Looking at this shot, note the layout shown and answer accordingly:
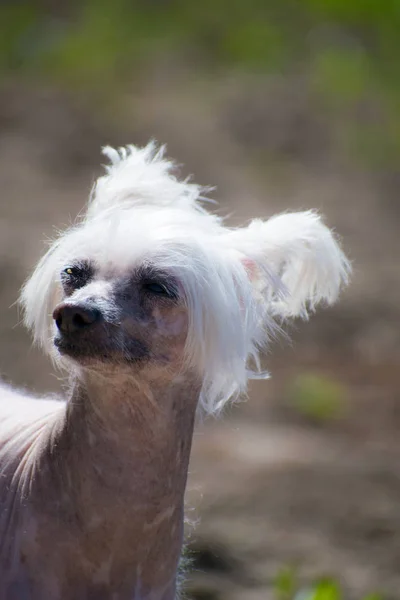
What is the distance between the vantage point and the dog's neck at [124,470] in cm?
296

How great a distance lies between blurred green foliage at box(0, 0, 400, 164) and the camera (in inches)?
425

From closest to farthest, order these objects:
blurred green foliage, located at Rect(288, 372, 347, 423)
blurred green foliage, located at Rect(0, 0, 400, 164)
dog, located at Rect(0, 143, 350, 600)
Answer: dog, located at Rect(0, 143, 350, 600) → blurred green foliage, located at Rect(288, 372, 347, 423) → blurred green foliage, located at Rect(0, 0, 400, 164)

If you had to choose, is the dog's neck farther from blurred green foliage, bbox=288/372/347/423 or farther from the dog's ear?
blurred green foliage, bbox=288/372/347/423

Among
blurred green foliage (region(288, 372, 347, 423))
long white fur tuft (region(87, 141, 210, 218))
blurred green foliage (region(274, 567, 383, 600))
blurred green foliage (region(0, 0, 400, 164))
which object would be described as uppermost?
blurred green foliage (region(0, 0, 400, 164))

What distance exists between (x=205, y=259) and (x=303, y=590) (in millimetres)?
2033

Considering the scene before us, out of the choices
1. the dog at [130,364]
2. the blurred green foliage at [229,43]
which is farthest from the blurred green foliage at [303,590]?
the blurred green foliage at [229,43]

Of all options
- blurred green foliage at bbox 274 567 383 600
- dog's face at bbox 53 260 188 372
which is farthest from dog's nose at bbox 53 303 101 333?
blurred green foliage at bbox 274 567 383 600

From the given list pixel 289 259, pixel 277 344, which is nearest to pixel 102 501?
pixel 289 259

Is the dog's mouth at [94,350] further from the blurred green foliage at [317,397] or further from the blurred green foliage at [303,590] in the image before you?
the blurred green foliage at [317,397]

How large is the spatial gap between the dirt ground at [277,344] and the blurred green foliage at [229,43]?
1.33 ft

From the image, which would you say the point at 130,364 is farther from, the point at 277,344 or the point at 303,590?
the point at 277,344

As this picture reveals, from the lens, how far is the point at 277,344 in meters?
7.59

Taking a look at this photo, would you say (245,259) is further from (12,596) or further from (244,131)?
(244,131)

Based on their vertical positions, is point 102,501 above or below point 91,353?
below
